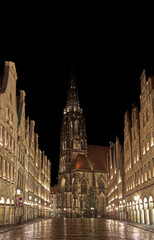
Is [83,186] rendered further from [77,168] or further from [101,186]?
[101,186]

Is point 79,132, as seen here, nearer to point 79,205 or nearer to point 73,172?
point 73,172

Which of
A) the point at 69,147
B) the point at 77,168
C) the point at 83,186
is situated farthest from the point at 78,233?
the point at 69,147

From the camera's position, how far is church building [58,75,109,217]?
110000 mm

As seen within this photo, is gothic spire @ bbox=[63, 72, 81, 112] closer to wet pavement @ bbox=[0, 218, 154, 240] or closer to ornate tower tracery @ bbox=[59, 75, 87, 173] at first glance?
ornate tower tracery @ bbox=[59, 75, 87, 173]

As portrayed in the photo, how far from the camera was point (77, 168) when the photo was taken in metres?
115

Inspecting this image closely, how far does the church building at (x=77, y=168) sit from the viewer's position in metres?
110

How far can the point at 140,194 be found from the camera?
1540 inches

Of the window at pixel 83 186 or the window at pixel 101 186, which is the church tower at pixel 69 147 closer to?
the window at pixel 83 186

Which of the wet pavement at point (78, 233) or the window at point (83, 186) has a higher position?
the window at point (83, 186)

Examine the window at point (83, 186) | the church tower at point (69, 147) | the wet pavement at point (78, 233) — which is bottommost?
the wet pavement at point (78, 233)

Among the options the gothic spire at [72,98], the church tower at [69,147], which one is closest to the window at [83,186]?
the church tower at [69,147]

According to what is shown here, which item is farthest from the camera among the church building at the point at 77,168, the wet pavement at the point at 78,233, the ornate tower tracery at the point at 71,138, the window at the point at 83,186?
the ornate tower tracery at the point at 71,138

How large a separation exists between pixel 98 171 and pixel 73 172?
34.9ft

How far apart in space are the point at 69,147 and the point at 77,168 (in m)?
10.7
